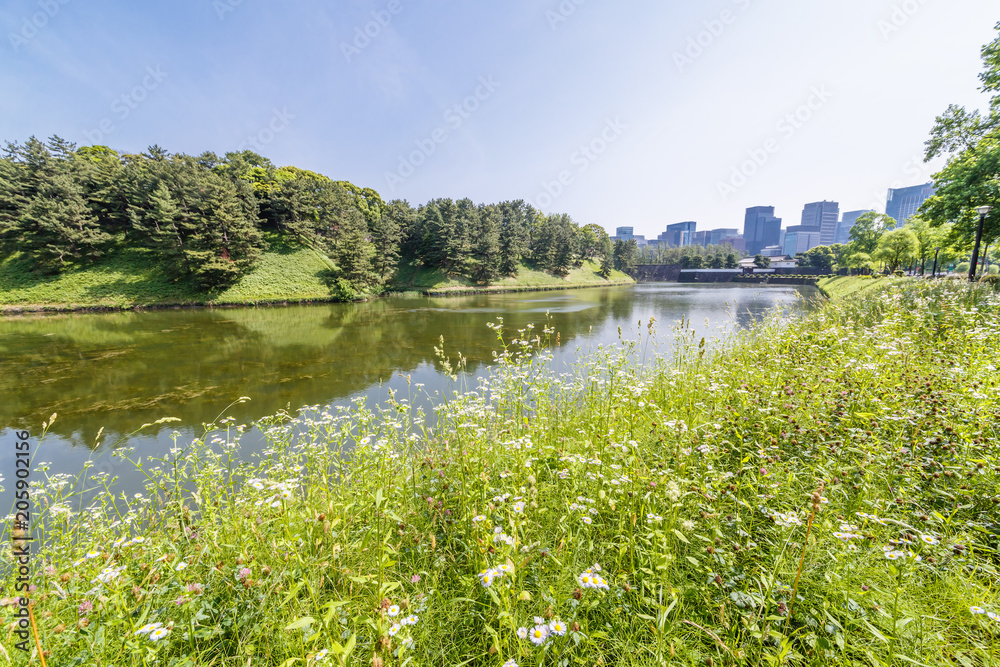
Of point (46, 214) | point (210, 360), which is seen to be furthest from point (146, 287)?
point (210, 360)

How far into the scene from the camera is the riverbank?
27.1 meters

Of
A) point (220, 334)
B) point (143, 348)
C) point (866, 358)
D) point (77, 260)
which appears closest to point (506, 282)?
point (220, 334)

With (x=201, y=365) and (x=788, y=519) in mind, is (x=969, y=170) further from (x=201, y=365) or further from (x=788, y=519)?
(x=201, y=365)

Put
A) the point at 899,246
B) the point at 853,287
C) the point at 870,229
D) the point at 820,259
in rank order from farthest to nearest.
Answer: the point at 820,259 → the point at 870,229 → the point at 899,246 → the point at 853,287

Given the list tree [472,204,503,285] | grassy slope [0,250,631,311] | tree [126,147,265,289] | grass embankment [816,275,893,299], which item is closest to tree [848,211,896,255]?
grass embankment [816,275,893,299]

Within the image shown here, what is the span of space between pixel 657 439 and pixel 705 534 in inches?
45.9

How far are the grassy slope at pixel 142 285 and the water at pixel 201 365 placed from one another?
561cm

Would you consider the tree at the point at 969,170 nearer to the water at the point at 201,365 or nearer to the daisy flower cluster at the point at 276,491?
the water at the point at 201,365

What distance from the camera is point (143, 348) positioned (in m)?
14.6

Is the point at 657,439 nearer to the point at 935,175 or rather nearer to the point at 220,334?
the point at 220,334

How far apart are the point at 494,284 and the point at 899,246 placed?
41.0 m

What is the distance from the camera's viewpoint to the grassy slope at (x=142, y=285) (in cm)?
2745

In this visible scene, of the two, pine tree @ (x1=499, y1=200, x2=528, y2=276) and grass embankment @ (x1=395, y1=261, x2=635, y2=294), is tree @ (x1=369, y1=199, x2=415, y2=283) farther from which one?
pine tree @ (x1=499, y1=200, x2=528, y2=276)

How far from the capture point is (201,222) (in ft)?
103
